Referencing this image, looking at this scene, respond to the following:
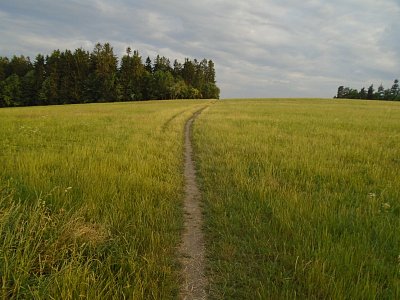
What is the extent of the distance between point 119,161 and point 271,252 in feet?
18.6

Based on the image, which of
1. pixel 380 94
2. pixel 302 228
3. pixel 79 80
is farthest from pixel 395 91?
pixel 302 228

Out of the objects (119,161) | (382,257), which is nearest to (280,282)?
(382,257)

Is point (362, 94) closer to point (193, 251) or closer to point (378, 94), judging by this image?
point (378, 94)

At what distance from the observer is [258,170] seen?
8.59 metres

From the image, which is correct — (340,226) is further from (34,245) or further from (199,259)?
(34,245)

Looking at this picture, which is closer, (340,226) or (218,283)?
(218,283)

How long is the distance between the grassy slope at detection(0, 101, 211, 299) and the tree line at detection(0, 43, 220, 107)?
75.9 m

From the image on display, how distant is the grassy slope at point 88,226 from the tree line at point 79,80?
75.9 meters

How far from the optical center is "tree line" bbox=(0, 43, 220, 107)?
78319mm

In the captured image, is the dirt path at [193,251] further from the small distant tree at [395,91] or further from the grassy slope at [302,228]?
the small distant tree at [395,91]

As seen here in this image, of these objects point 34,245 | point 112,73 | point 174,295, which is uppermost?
point 112,73

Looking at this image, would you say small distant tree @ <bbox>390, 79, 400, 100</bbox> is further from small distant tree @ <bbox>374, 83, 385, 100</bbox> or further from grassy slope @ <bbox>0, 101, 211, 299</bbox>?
grassy slope @ <bbox>0, 101, 211, 299</bbox>

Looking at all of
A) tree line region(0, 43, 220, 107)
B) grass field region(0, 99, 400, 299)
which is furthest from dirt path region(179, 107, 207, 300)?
tree line region(0, 43, 220, 107)

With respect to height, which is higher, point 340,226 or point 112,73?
point 112,73
